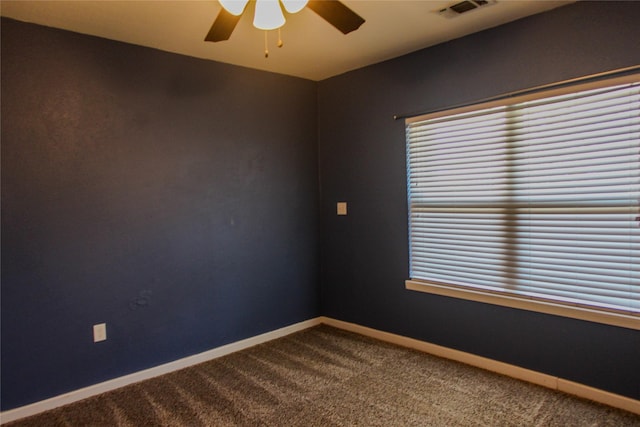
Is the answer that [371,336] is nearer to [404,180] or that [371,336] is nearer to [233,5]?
[404,180]

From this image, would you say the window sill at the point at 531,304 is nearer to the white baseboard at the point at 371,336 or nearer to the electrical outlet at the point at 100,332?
the white baseboard at the point at 371,336

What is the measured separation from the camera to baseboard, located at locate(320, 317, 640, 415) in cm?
243

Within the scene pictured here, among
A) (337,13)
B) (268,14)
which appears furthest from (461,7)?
(268,14)

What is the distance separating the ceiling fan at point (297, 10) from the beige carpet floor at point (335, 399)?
85.4 inches

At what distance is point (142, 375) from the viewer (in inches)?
117

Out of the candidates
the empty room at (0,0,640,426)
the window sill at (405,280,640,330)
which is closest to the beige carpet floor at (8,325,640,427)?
the empty room at (0,0,640,426)

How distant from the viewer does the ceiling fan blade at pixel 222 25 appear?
1.98m

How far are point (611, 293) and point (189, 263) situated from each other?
2.87 metres

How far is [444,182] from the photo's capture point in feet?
10.4

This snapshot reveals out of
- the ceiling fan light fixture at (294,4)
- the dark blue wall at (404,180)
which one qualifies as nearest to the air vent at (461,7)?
the dark blue wall at (404,180)

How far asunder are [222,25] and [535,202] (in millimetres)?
2192

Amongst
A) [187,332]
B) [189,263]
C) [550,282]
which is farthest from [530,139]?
[187,332]

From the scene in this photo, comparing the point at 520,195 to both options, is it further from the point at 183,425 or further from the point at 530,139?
the point at 183,425

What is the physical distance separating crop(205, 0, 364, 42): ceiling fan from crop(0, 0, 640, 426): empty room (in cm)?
1
